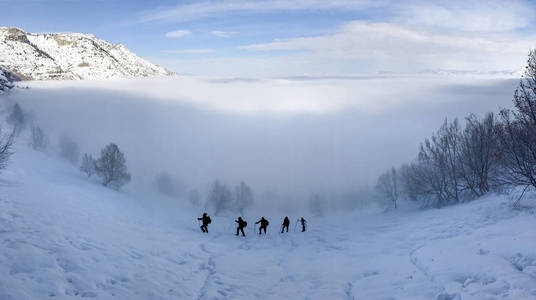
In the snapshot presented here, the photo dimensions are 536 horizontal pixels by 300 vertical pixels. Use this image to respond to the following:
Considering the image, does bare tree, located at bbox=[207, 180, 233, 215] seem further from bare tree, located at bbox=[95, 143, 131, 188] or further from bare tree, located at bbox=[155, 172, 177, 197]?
bare tree, located at bbox=[155, 172, 177, 197]

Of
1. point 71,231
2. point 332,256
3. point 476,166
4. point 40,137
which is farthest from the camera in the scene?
point 40,137

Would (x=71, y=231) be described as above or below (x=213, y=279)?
above

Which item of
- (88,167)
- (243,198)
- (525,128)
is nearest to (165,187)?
(88,167)

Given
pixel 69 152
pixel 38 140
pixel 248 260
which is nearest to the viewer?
pixel 248 260

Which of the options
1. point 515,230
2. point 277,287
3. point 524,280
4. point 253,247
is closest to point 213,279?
point 277,287

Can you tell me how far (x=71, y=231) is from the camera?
50.1 feet

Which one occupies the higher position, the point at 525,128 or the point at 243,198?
the point at 525,128

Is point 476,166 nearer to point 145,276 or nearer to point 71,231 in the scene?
point 145,276

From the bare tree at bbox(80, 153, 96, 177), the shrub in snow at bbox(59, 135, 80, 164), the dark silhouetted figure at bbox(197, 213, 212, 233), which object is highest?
the shrub in snow at bbox(59, 135, 80, 164)

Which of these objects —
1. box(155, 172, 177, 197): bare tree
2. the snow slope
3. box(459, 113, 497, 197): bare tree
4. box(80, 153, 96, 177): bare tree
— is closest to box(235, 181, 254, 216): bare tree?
box(155, 172, 177, 197): bare tree

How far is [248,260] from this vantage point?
17516 millimetres

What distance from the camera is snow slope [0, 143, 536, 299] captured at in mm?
10516

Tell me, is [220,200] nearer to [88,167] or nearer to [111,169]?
[111,169]

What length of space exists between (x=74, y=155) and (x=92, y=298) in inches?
6169
